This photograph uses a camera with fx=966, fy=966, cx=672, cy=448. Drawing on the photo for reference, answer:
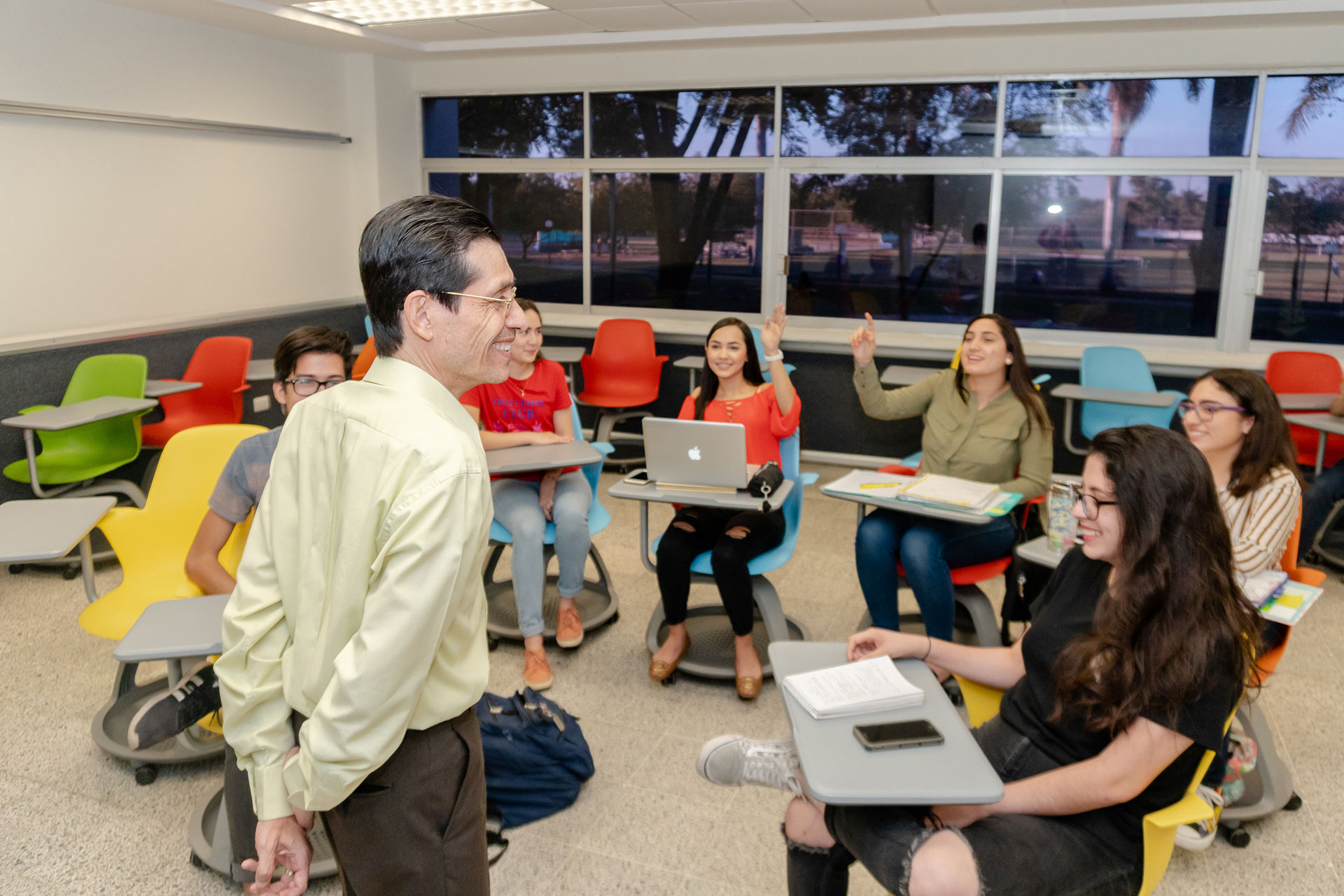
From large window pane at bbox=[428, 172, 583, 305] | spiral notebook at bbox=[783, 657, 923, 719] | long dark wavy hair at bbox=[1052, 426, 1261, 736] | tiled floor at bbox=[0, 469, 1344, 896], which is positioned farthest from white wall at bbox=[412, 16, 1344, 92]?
spiral notebook at bbox=[783, 657, 923, 719]

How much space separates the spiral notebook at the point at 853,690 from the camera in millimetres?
1711

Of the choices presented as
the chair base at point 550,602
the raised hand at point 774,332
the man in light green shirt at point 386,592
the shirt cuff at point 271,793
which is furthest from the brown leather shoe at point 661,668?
the shirt cuff at point 271,793

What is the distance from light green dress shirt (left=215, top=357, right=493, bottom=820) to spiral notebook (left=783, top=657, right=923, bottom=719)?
26.3 inches

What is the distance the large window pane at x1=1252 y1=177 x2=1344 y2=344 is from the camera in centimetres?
577

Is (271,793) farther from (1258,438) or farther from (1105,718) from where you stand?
(1258,438)

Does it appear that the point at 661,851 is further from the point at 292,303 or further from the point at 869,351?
the point at 292,303

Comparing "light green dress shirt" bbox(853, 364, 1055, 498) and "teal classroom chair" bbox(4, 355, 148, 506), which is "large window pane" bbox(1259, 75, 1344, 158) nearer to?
"light green dress shirt" bbox(853, 364, 1055, 498)

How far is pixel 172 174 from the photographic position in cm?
580

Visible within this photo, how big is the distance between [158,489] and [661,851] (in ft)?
6.17

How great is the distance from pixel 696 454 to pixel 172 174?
172 inches

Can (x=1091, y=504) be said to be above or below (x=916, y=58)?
below

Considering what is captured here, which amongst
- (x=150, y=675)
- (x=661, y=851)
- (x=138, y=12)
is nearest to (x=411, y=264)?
(x=661, y=851)

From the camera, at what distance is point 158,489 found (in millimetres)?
2994

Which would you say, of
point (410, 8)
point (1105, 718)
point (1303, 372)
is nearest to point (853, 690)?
point (1105, 718)
